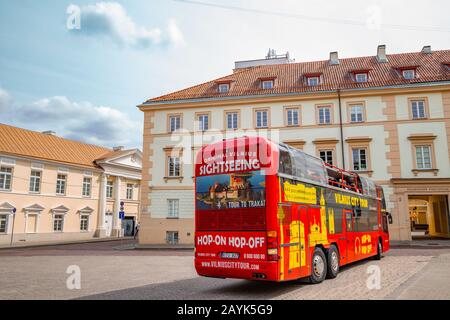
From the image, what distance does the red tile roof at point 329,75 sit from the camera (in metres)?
27.6

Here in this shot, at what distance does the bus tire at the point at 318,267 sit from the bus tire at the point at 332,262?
0.35m

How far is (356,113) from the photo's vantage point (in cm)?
2703

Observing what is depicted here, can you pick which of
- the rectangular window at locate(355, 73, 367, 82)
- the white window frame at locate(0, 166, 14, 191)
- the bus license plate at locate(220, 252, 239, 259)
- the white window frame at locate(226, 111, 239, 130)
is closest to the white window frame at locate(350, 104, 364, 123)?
the rectangular window at locate(355, 73, 367, 82)

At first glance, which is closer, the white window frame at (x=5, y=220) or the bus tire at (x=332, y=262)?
the bus tire at (x=332, y=262)

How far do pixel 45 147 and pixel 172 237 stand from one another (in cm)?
1886

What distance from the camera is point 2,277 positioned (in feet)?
Answer: 41.2

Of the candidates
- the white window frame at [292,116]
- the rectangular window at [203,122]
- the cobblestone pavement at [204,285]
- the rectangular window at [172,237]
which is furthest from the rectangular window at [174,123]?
the cobblestone pavement at [204,285]

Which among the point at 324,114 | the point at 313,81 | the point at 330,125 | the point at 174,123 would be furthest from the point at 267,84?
the point at 174,123

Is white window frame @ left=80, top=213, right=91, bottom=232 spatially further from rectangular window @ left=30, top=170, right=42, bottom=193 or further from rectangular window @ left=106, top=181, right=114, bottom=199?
rectangular window @ left=30, top=170, right=42, bottom=193

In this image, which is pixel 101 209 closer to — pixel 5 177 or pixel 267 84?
pixel 5 177

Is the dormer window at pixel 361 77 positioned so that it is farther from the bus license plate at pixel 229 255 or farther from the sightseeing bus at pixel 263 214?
the bus license plate at pixel 229 255
